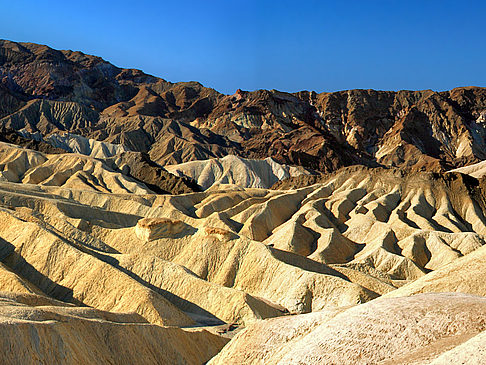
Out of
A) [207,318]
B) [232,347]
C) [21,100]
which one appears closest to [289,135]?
[21,100]

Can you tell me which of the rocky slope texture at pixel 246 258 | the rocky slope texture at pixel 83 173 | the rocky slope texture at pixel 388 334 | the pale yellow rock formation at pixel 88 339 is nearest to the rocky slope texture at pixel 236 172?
the rocky slope texture at pixel 83 173

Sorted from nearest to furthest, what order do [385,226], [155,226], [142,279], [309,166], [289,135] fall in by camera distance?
[142,279] < [155,226] < [385,226] < [309,166] < [289,135]

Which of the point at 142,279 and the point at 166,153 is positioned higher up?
the point at 166,153

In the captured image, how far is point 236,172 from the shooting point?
14588cm

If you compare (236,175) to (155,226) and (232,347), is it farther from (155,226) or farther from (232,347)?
(232,347)

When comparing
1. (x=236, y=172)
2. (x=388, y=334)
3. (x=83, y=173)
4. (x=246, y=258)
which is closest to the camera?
(x=388, y=334)

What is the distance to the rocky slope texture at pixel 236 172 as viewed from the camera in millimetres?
142625

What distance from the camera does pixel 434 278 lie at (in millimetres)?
26734

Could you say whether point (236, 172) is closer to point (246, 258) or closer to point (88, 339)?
point (246, 258)

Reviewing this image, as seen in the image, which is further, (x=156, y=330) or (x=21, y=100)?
(x=21, y=100)

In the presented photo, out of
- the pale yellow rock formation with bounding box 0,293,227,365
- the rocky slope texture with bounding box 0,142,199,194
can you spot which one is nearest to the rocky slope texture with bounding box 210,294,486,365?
the pale yellow rock formation with bounding box 0,293,227,365

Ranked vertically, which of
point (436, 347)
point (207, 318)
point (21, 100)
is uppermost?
point (21, 100)

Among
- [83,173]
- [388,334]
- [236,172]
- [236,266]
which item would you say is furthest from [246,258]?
[236,172]

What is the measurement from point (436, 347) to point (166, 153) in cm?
16123
